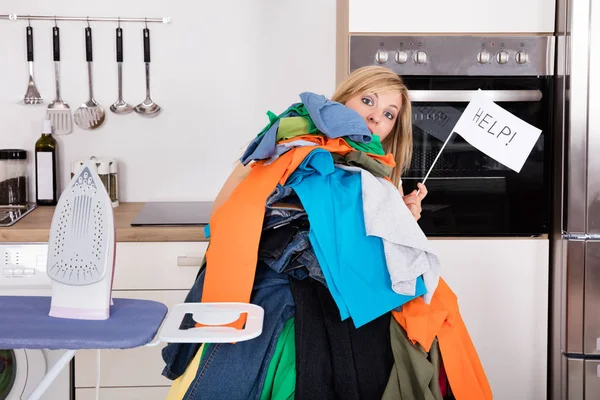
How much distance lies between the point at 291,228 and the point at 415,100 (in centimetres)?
86

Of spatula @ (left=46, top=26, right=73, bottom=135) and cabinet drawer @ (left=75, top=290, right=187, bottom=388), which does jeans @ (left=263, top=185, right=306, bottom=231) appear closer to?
cabinet drawer @ (left=75, top=290, right=187, bottom=388)

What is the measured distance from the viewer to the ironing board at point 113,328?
3.79 feet

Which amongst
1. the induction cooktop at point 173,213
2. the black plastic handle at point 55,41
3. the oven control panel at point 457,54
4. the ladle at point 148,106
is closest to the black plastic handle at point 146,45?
the ladle at point 148,106

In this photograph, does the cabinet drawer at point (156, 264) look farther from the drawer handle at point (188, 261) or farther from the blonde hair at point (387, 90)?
the blonde hair at point (387, 90)

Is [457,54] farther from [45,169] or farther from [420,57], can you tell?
[45,169]

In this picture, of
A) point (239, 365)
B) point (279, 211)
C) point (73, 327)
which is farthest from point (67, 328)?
point (279, 211)

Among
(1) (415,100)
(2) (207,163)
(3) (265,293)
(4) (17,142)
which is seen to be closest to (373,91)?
(1) (415,100)

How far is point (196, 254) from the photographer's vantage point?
95.6 inches

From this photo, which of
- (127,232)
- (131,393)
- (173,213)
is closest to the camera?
(127,232)

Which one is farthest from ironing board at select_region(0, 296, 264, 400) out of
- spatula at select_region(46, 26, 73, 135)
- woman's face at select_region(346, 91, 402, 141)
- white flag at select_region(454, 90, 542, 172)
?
spatula at select_region(46, 26, 73, 135)

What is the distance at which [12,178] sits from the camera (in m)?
2.75

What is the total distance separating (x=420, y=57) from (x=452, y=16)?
0.16 meters

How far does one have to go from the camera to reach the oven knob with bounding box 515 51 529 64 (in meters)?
2.32

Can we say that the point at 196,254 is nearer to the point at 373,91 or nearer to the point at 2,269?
the point at 2,269
